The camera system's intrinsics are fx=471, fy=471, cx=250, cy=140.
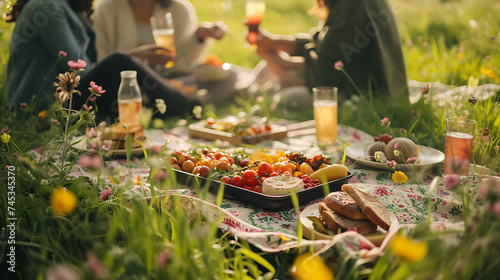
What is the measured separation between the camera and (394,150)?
1.93m

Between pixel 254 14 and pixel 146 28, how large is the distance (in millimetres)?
1603

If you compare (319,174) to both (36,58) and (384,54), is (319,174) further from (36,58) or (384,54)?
(36,58)

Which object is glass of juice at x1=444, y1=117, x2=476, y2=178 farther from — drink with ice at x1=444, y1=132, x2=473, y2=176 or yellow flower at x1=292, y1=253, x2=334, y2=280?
yellow flower at x1=292, y1=253, x2=334, y2=280

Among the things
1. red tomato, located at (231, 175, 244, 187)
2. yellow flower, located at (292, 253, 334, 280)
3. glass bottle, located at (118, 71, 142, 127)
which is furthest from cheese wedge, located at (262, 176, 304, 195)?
glass bottle, located at (118, 71, 142, 127)

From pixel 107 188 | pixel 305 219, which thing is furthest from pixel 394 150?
pixel 107 188

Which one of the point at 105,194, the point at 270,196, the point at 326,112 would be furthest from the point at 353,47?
the point at 105,194

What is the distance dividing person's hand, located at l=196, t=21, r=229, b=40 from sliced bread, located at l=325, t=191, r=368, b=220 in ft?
10.00

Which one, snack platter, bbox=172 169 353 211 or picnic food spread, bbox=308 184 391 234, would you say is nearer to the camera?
picnic food spread, bbox=308 184 391 234

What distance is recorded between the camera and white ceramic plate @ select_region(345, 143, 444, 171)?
1963 millimetres

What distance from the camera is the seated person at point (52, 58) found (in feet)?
10.2

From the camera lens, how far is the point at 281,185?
5.43ft

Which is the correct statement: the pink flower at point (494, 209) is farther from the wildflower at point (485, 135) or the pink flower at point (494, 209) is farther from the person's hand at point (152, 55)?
the person's hand at point (152, 55)

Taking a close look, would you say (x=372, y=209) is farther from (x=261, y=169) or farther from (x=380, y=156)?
(x=380, y=156)

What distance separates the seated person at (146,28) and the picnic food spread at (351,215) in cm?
307
